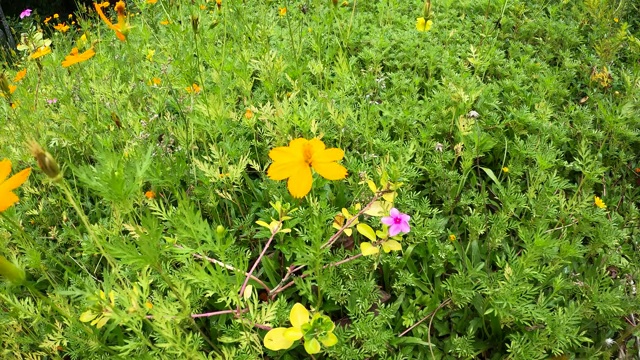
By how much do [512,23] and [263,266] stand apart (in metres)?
2.24

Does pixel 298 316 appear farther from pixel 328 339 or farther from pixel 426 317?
pixel 426 317

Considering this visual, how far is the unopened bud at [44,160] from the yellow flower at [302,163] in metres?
0.42

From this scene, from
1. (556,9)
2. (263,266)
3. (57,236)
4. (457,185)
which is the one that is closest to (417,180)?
(457,185)

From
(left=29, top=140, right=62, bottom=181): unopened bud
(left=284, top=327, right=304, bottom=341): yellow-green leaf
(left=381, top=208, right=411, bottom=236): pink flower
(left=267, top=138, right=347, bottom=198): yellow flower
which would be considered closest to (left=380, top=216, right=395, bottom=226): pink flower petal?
(left=381, top=208, right=411, bottom=236): pink flower

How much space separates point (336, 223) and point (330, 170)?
0.38m

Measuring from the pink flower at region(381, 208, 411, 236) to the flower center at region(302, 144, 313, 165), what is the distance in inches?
13.4

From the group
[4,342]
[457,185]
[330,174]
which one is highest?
[330,174]

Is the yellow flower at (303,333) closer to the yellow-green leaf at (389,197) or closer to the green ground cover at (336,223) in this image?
the green ground cover at (336,223)

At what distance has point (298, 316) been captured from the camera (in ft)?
3.27

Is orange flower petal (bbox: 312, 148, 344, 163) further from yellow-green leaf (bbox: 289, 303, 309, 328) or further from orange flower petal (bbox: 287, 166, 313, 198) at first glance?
yellow-green leaf (bbox: 289, 303, 309, 328)

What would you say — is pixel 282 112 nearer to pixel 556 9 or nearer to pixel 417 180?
pixel 417 180

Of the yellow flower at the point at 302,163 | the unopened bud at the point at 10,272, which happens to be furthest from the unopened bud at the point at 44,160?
the yellow flower at the point at 302,163

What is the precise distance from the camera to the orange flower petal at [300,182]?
0.97 meters

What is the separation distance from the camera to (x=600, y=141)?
200 centimetres
